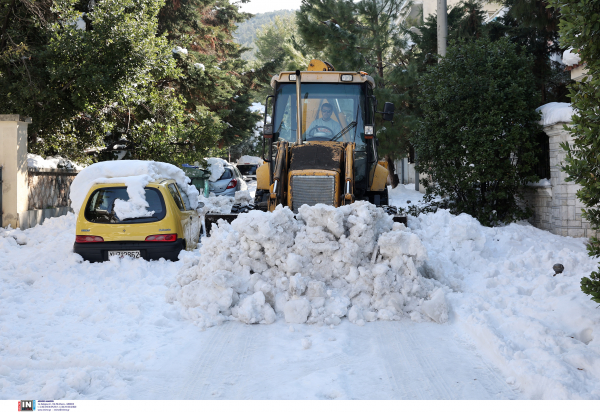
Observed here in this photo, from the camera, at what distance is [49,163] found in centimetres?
1348

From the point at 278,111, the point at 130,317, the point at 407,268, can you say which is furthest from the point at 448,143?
the point at 130,317

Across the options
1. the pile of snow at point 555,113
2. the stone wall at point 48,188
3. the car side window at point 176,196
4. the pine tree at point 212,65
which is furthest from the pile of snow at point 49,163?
the pile of snow at point 555,113

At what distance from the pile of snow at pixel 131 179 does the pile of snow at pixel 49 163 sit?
131 inches

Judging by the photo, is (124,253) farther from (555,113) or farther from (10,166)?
(555,113)

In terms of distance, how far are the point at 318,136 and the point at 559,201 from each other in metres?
5.01

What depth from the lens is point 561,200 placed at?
32.0 ft

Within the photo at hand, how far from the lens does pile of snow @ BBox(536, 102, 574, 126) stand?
9315 mm

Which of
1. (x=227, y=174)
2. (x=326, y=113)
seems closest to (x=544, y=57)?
(x=326, y=113)

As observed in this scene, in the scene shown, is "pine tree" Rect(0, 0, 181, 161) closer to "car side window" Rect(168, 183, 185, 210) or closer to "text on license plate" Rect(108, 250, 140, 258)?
"car side window" Rect(168, 183, 185, 210)

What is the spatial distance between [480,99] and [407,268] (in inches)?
226

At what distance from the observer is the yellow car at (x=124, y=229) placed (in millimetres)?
7840

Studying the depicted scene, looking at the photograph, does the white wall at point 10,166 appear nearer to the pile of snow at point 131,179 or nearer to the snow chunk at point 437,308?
the pile of snow at point 131,179

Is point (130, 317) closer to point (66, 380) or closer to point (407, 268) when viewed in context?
point (66, 380)

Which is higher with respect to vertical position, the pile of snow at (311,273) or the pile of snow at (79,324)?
the pile of snow at (311,273)
